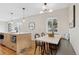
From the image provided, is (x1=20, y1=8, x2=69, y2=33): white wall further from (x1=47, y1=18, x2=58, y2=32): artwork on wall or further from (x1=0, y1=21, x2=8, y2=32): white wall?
(x1=0, y1=21, x2=8, y2=32): white wall

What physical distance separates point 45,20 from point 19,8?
38cm

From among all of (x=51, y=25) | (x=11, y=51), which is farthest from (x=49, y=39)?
(x=11, y=51)

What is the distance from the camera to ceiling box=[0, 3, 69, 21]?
1176 mm

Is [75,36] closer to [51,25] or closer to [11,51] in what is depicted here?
[51,25]

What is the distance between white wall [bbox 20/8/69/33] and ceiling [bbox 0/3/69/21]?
2.7 inches

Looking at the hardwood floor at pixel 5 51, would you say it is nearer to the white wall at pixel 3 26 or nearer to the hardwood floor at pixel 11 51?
the hardwood floor at pixel 11 51

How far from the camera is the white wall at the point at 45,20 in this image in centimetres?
128

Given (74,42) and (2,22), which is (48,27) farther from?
(2,22)

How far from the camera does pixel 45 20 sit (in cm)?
136

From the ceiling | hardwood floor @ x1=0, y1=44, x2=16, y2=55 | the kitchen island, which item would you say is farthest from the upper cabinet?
hardwood floor @ x1=0, y1=44, x2=16, y2=55

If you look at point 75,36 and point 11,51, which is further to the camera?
point 75,36

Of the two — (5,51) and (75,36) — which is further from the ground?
(75,36)
